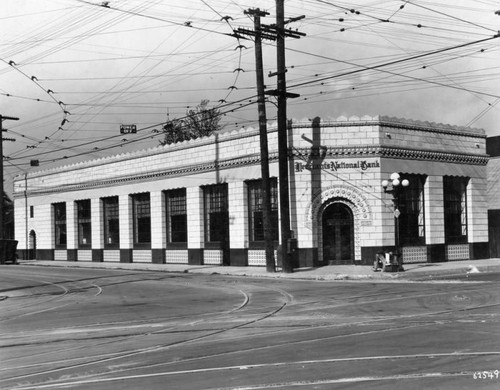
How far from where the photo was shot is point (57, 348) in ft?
34.1

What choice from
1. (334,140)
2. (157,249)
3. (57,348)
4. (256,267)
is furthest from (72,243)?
(57,348)

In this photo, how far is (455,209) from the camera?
33.4 m

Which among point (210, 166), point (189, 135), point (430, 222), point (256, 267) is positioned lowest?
point (256, 267)

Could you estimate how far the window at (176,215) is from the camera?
3706 centimetres

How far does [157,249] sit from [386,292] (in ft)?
74.3

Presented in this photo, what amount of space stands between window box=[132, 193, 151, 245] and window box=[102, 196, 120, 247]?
2.21 metres

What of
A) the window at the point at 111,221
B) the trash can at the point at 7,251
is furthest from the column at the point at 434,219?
the trash can at the point at 7,251

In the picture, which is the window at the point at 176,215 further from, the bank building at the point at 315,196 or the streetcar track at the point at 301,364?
the streetcar track at the point at 301,364

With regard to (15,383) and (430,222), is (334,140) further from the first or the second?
(15,383)

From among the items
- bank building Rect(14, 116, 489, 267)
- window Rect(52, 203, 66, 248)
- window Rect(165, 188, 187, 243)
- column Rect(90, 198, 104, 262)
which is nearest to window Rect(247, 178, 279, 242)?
bank building Rect(14, 116, 489, 267)

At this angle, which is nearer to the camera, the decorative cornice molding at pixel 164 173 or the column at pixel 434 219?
the column at pixel 434 219

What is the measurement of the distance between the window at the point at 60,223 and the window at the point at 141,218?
10.1 metres

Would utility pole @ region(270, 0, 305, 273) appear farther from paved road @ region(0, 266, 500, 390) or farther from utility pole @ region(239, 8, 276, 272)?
paved road @ region(0, 266, 500, 390)

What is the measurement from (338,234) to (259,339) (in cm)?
2034
